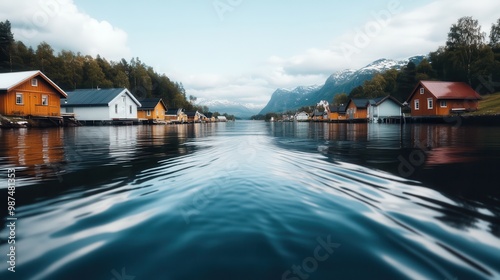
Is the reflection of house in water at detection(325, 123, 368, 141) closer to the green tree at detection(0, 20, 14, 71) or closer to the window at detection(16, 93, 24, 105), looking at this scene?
the window at detection(16, 93, 24, 105)

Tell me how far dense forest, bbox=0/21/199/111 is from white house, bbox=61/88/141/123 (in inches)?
1446

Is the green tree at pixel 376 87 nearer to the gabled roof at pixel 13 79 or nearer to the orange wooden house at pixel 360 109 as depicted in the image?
the orange wooden house at pixel 360 109

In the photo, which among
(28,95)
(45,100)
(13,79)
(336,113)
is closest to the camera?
(13,79)

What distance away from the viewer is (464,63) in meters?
64.0

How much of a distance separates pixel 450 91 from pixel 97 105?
60163 mm

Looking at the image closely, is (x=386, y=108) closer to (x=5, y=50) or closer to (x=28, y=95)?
(x=28, y=95)

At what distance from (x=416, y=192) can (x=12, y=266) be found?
5457 millimetres

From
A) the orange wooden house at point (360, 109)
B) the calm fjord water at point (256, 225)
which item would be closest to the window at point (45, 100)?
the calm fjord water at point (256, 225)

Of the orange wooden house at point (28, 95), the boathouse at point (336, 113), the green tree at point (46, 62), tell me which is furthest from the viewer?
the boathouse at point (336, 113)

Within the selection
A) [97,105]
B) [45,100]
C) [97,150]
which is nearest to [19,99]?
[45,100]

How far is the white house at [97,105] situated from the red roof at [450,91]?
5423 cm

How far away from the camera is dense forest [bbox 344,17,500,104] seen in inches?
2292

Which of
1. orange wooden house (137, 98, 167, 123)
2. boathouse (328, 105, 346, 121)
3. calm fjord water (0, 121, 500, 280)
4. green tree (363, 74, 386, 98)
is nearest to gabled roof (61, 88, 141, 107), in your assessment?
Result: orange wooden house (137, 98, 167, 123)

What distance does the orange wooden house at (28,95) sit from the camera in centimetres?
3325
